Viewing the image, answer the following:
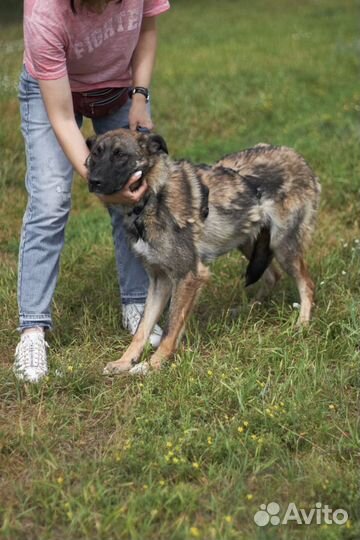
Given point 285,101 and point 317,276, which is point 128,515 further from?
point 285,101

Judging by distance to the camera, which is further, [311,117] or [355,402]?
[311,117]

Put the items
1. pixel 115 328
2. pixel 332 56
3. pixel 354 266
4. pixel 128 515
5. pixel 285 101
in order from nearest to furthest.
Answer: pixel 128 515
pixel 115 328
pixel 354 266
pixel 285 101
pixel 332 56

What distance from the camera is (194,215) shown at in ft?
14.2

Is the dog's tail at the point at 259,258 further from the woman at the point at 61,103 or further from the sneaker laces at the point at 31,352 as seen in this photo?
the sneaker laces at the point at 31,352

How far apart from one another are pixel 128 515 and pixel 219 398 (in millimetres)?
951

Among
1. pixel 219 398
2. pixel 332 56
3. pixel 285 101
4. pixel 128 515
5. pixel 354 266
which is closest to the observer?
pixel 128 515

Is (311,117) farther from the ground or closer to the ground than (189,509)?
closer to the ground

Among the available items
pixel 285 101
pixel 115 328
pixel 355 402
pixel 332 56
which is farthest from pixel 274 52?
pixel 355 402

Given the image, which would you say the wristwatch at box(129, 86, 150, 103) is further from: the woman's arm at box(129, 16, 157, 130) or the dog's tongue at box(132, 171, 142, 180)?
the dog's tongue at box(132, 171, 142, 180)

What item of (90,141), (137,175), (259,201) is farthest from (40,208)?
(259,201)

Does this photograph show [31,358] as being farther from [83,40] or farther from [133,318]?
[83,40]

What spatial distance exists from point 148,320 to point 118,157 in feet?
3.05

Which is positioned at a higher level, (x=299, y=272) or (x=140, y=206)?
(x=140, y=206)

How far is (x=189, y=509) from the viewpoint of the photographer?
3.00m
